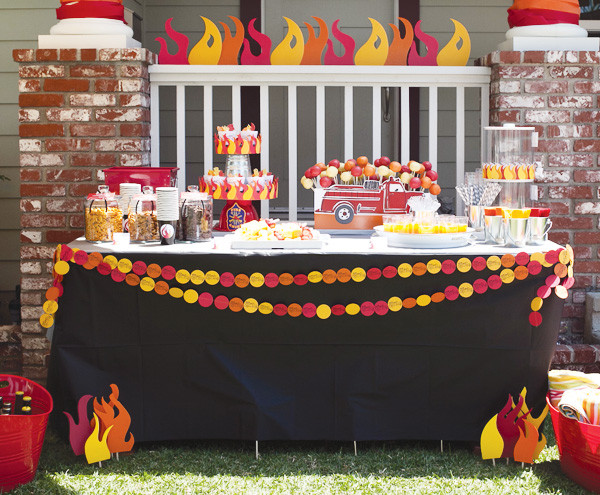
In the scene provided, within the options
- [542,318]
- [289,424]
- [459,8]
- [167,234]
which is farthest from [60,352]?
[459,8]

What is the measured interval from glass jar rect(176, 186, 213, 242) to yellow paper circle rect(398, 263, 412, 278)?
82 cm

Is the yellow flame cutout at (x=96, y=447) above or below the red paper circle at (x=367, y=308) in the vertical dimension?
below

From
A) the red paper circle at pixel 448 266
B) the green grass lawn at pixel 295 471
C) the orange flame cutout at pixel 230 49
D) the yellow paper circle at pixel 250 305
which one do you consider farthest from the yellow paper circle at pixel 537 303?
the orange flame cutout at pixel 230 49

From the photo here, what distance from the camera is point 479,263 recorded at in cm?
299

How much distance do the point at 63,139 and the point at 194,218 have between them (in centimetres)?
101

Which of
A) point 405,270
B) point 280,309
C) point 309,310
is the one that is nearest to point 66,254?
point 280,309

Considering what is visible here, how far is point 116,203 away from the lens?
10.8ft

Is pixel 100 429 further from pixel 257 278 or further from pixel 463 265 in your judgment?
pixel 463 265

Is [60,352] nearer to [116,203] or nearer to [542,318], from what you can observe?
[116,203]

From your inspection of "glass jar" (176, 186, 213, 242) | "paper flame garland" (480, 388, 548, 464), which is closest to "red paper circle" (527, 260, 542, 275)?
"paper flame garland" (480, 388, 548, 464)

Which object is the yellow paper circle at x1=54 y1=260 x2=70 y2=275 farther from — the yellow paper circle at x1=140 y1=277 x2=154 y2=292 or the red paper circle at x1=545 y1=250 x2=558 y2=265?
the red paper circle at x1=545 y1=250 x2=558 y2=265

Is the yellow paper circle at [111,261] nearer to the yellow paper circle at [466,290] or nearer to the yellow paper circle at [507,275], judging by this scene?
the yellow paper circle at [466,290]

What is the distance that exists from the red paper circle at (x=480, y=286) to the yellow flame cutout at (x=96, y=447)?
4.77 feet

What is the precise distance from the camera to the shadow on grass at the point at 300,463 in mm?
2955
